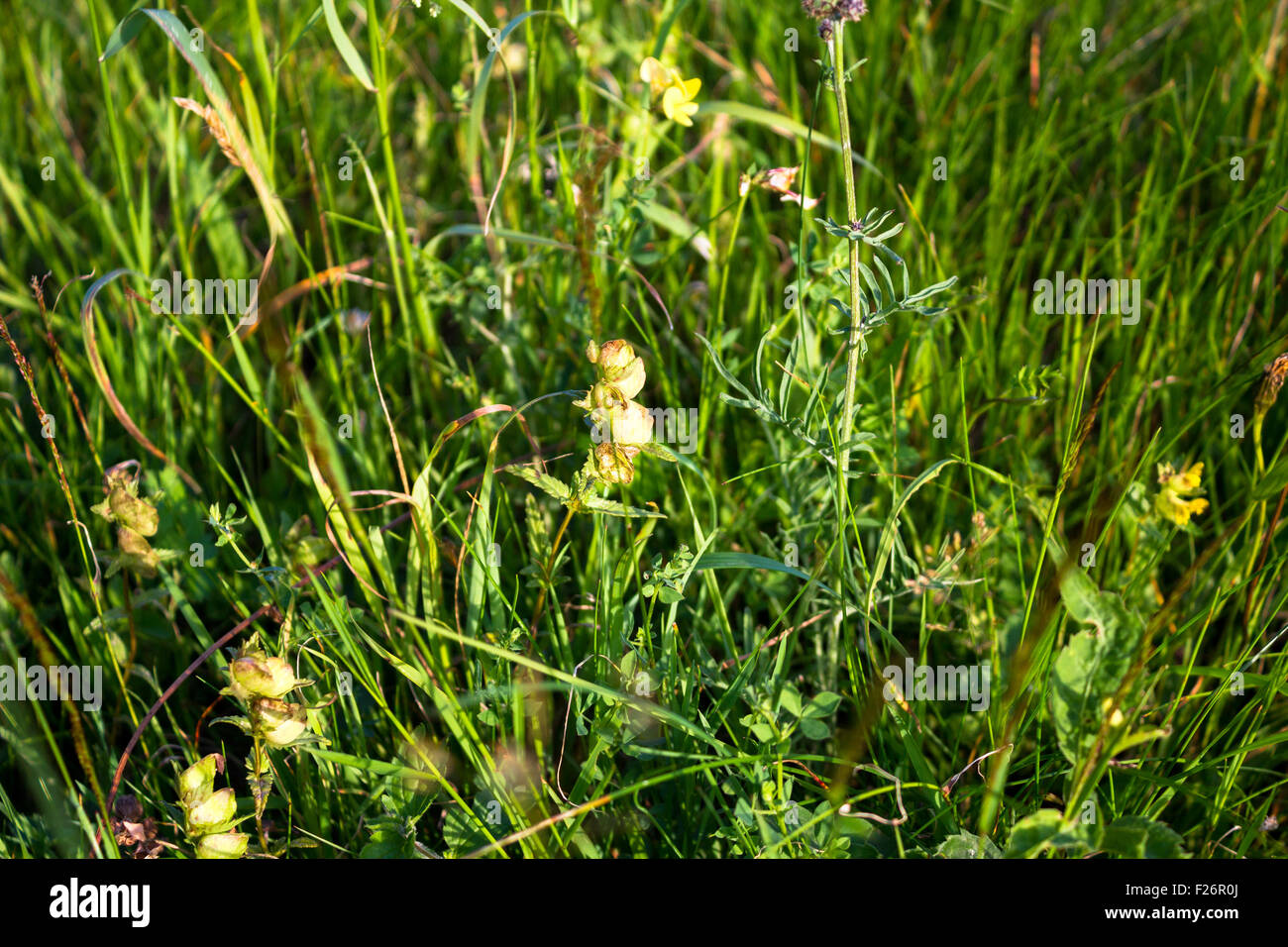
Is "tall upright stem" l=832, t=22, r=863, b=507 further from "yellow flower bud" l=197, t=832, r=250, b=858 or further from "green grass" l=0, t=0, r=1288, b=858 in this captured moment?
"yellow flower bud" l=197, t=832, r=250, b=858

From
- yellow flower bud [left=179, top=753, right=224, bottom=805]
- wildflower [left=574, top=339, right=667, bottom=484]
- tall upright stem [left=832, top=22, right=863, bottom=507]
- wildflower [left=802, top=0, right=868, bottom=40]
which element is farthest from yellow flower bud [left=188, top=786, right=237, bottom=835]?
wildflower [left=802, top=0, right=868, bottom=40]

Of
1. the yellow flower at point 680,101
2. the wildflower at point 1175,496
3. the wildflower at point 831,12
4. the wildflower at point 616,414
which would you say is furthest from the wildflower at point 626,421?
the wildflower at point 1175,496

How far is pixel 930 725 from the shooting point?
163 cm

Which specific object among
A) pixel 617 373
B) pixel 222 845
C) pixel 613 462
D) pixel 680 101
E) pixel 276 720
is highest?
pixel 680 101

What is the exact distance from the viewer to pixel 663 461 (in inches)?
67.6

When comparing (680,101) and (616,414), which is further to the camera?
(680,101)

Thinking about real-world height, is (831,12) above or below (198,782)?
above

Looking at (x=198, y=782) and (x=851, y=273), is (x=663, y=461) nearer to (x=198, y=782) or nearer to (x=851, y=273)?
(x=851, y=273)

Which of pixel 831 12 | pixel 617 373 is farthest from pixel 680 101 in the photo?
pixel 617 373

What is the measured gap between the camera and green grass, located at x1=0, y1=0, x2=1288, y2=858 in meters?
1.42

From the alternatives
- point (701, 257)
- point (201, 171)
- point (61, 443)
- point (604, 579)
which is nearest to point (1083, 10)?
point (701, 257)

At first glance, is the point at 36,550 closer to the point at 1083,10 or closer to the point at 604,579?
the point at 604,579

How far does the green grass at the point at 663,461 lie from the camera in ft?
4.67

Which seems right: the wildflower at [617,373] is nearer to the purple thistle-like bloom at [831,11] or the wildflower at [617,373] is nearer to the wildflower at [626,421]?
the wildflower at [626,421]
